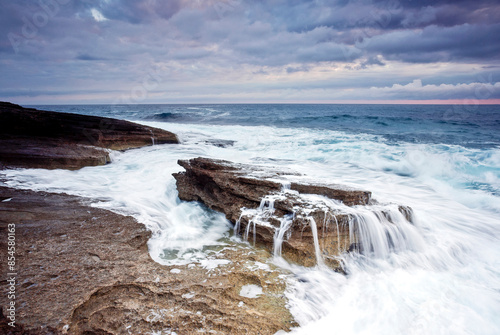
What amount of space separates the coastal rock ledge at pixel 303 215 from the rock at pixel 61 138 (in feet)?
16.6

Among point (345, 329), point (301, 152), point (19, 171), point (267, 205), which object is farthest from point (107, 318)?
point (301, 152)

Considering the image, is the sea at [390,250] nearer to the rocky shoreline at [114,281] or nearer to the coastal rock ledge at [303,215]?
the coastal rock ledge at [303,215]

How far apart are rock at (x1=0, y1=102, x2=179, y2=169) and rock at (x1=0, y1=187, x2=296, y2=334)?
4.08 metres

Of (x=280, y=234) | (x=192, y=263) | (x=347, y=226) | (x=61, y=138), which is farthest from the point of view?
(x=61, y=138)

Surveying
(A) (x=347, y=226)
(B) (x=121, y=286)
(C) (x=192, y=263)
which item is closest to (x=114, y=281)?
(B) (x=121, y=286)

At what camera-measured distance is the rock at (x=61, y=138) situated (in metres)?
7.20

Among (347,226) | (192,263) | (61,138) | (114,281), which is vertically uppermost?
(61,138)

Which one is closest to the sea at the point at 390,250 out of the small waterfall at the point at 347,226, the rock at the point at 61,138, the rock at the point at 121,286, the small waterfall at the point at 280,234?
the small waterfall at the point at 347,226

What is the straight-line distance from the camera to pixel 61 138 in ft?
30.8

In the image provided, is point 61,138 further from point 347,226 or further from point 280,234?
point 347,226

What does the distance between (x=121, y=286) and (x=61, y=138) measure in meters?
8.88

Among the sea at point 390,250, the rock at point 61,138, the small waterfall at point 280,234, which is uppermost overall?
the rock at point 61,138

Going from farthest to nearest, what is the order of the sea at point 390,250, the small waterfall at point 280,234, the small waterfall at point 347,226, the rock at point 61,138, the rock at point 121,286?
the rock at point 61,138 → the small waterfall at point 347,226 → the small waterfall at point 280,234 → the sea at point 390,250 → the rock at point 121,286

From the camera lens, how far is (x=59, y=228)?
3598 millimetres
